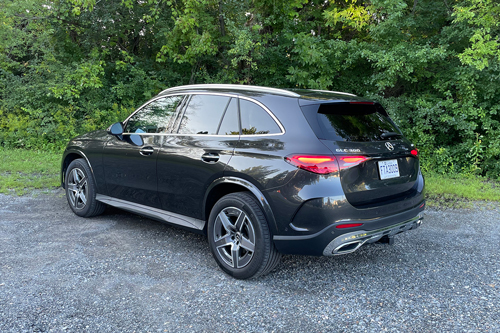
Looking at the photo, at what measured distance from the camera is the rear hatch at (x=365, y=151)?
3.24m

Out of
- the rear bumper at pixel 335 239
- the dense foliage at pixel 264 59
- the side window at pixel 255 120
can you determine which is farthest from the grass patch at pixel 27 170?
the rear bumper at pixel 335 239

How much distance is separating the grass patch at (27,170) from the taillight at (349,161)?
554cm

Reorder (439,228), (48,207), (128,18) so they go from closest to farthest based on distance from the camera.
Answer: (439,228)
(48,207)
(128,18)

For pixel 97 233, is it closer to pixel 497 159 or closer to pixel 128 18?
pixel 497 159

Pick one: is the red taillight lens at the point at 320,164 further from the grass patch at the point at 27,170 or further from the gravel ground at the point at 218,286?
the grass patch at the point at 27,170

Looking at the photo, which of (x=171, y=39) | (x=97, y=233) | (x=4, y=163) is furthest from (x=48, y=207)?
(x=171, y=39)

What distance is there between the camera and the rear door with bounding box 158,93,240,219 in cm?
377

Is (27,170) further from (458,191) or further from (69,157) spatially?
(458,191)

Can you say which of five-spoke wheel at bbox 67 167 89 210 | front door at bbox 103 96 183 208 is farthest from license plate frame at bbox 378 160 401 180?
five-spoke wheel at bbox 67 167 89 210

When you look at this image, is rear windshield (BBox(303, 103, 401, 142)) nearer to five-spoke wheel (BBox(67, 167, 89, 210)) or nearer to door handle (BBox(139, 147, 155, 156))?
door handle (BBox(139, 147, 155, 156))

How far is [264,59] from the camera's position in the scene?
11258mm

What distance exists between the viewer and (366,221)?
327cm

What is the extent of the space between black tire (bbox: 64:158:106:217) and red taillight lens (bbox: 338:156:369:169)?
339cm

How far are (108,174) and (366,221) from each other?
10.4 feet
